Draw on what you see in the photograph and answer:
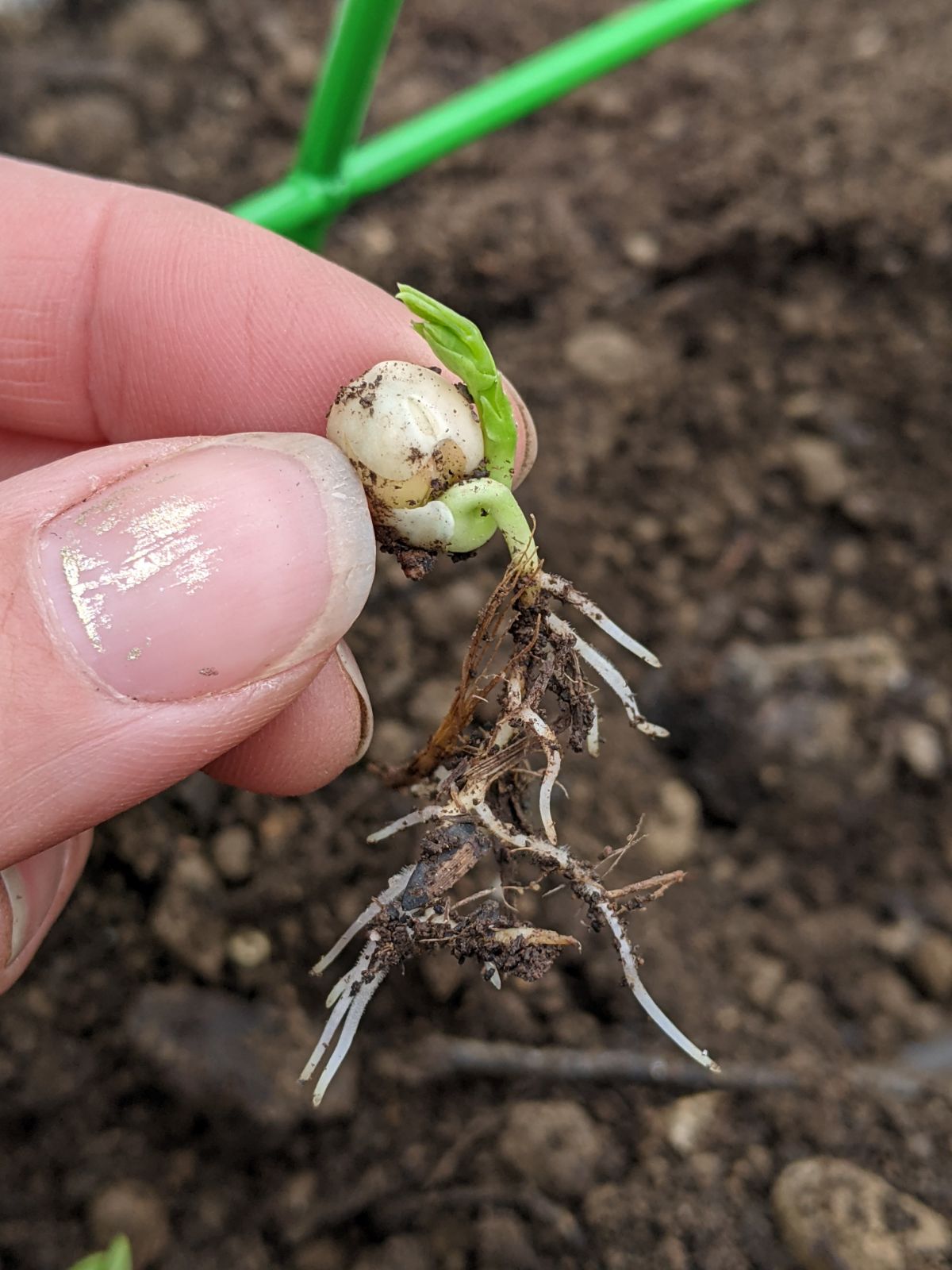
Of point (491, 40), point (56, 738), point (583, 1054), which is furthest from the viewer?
point (491, 40)

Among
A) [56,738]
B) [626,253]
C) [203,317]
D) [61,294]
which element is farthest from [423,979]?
[626,253]

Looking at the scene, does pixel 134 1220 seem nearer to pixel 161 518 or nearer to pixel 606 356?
pixel 161 518

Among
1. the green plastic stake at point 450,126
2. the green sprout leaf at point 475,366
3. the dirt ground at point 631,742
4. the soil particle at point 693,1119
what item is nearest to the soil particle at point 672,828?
the dirt ground at point 631,742

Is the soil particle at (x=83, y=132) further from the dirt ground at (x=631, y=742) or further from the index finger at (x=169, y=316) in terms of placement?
the index finger at (x=169, y=316)

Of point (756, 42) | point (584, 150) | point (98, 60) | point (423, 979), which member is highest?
point (756, 42)

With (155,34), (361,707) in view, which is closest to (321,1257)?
(361,707)

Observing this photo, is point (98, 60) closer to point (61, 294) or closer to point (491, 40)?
point (491, 40)
